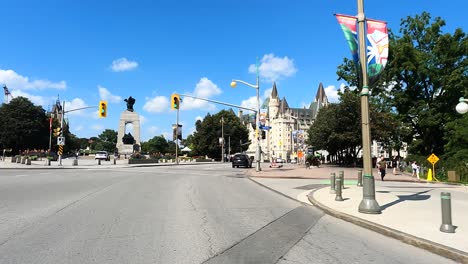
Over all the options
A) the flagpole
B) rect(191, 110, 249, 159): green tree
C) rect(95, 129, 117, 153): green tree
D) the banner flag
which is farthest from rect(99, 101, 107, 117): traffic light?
rect(95, 129, 117, 153): green tree

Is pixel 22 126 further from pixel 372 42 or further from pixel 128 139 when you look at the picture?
pixel 372 42

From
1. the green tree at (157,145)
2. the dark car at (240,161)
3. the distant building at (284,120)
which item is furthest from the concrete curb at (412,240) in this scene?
the distant building at (284,120)

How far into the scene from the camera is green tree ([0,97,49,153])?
3425 inches

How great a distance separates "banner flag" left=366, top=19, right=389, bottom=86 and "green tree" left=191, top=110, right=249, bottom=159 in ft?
288

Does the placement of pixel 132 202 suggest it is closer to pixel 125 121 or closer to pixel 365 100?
pixel 365 100

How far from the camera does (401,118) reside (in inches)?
1738

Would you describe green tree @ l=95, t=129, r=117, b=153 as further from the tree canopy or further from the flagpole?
the flagpole

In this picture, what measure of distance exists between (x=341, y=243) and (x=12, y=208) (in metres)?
9.15

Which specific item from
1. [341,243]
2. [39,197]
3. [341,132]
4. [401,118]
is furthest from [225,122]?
[341,243]

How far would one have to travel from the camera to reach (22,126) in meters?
87.2

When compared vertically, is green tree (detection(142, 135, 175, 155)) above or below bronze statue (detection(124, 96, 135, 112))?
below

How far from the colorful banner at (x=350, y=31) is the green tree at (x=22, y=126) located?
3624 inches

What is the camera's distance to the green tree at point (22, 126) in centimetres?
8700

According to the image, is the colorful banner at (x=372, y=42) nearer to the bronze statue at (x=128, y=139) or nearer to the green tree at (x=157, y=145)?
the bronze statue at (x=128, y=139)
